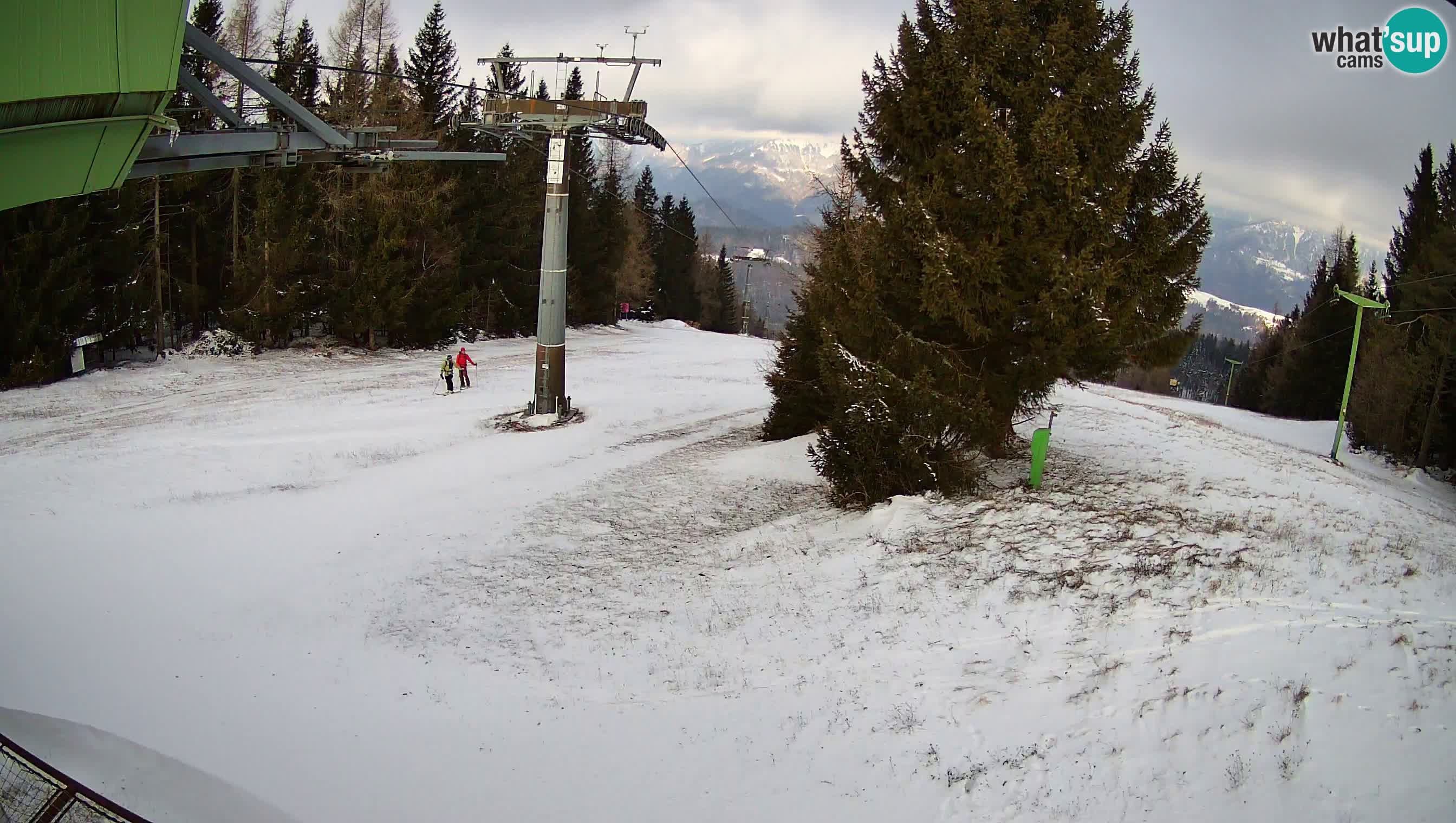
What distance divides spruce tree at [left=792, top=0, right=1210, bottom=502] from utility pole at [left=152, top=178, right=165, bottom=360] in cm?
2889

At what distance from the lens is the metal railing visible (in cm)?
500

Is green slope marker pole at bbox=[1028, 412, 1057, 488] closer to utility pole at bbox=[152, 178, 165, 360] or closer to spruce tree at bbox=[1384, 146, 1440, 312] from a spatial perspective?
utility pole at bbox=[152, 178, 165, 360]

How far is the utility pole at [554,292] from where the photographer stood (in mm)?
23484

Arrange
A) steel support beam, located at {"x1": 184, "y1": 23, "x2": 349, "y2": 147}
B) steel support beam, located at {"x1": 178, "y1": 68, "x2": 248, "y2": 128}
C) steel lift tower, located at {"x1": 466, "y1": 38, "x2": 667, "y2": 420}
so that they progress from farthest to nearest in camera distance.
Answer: steel lift tower, located at {"x1": 466, "y1": 38, "x2": 667, "y2": 420} → steel support beam, located at {"x1": 178, "y1": 68, "x2": 248, "y2": 128} → steel support beam, located at {"x1": 184, "y1": 23, "x2": 349, "y2": 147}

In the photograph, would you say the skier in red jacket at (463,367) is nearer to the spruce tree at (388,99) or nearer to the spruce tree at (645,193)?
the spruce tree at (388,99)

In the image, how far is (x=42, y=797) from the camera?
604cm

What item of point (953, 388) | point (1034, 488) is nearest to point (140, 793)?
point (953, 388)

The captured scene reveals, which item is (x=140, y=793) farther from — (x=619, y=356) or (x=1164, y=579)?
(x=619, y=356)

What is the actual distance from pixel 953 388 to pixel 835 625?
15.4 feet

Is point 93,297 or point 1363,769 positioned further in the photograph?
point 93,297

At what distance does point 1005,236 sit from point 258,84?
1003cm

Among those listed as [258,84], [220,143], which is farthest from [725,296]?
[220,143]

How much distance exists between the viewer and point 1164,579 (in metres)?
9.45

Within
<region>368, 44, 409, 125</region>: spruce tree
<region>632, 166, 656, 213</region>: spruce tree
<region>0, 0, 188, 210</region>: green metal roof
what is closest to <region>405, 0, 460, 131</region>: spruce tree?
<region>368, 44, 409, 125</region>: spruce tree
